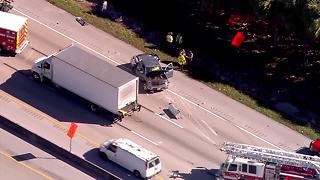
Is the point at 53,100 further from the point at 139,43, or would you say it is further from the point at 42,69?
the point at 139,43

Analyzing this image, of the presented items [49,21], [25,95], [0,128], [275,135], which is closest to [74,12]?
[49,21]

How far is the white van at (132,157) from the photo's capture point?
4681 centimetres

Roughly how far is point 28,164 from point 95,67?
821 centimetres

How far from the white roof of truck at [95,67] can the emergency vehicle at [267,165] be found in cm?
872

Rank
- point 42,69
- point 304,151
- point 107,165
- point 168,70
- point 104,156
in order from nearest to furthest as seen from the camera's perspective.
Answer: point 107,165
point 104,156
point 304,151
point 42,69
point 168,70

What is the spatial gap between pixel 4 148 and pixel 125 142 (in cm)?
758

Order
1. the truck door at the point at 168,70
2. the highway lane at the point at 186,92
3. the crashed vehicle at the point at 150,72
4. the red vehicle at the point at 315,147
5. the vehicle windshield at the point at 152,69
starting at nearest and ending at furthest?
1. the red vehicle at the point at 315,147
2. the highway lane at the point at 186,92
3. the crashed vehicle at the point at 150,72
4. the vehicle windshield at the point at 152,69
5. the truck door at the point at 168,70

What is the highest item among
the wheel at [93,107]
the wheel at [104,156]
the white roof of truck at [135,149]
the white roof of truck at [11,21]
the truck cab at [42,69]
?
the white roof of truck at [11,21]

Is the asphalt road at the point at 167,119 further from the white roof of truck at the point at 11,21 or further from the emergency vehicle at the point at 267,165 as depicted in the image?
the emergency vehicle at the point at 267,165

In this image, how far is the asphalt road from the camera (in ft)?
165

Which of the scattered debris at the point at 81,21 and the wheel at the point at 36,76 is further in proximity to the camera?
the scattered debris at the point at 81,21

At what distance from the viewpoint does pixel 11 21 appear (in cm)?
5631

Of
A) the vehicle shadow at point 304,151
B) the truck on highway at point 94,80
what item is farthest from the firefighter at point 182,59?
the vehicle shadow at point 304,151

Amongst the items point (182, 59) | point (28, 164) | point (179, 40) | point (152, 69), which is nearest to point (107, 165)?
point (28, 164)
